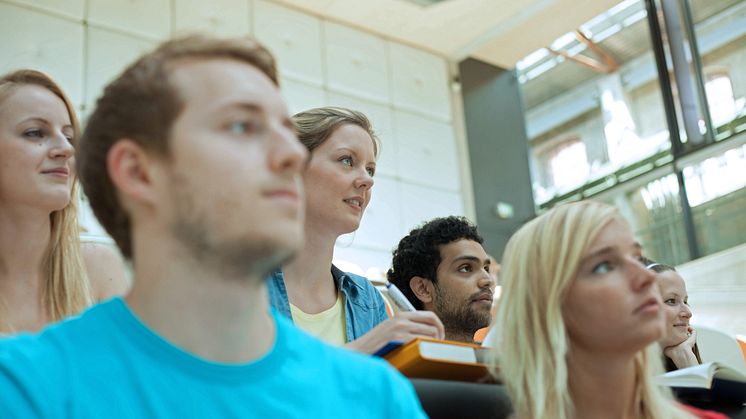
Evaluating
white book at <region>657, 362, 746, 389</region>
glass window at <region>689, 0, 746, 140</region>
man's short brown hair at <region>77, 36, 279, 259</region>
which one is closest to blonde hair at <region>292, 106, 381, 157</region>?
white book at <region>657, 362, 746, 389</region>

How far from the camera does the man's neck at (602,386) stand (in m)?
1.52

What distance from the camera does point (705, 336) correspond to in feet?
9.00

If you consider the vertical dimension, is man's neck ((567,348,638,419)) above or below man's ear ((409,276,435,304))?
below

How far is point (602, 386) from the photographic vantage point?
1525 millimetres

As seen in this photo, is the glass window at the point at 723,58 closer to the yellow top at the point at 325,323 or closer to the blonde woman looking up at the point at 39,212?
the yellow top at the point at 325,323

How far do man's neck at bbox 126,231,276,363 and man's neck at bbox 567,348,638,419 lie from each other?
0.77 meters

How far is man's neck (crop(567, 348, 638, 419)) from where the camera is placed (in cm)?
152

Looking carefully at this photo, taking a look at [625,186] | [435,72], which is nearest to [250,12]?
[435,72]

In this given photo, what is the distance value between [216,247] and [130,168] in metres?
0.16

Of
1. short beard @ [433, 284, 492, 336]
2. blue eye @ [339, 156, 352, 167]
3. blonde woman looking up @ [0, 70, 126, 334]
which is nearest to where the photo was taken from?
blonde woman looking up @ [0, 70, 126, 334]

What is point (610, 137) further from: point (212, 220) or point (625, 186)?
point (212, 220)

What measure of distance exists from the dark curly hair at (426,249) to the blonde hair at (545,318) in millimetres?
1007

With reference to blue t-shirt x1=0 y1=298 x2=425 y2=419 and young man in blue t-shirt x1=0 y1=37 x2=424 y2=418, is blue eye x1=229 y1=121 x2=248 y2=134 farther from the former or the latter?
blue t-shirt x1=0 y1=298 x2=425 y2=419

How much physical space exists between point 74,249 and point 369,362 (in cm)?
112
